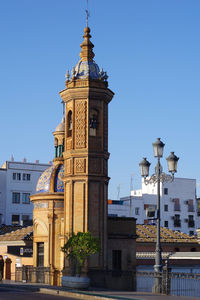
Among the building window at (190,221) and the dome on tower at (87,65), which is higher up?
the dome on tower at (87,65)

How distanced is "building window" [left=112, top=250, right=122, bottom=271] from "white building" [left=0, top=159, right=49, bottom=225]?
43.7m

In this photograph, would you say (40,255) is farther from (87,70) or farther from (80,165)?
(87,70)

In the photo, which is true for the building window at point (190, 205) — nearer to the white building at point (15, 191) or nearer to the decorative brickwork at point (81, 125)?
the white building at point (15, 191)

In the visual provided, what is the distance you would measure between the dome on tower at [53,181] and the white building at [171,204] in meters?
55.5

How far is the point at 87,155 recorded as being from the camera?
33562 millimetres

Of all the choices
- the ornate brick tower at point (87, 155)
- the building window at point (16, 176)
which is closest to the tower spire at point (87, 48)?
the ornate brick tower at point (87, 155)

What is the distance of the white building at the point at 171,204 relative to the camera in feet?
315

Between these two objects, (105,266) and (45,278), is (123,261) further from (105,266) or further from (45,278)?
(45,278)

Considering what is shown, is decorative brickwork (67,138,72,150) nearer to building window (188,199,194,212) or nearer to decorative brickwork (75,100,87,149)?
decorative brickwork (75,100,87,149)

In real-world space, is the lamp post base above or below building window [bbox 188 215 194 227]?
below

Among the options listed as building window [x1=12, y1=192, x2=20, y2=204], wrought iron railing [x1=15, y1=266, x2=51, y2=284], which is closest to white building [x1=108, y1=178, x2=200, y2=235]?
building window [x1=12, y1=192, x2=20, y2=204]

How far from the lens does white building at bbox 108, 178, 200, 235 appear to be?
95875 mm

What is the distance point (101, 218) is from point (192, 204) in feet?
239

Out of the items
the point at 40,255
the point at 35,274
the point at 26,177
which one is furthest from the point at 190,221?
the point at 35,274
